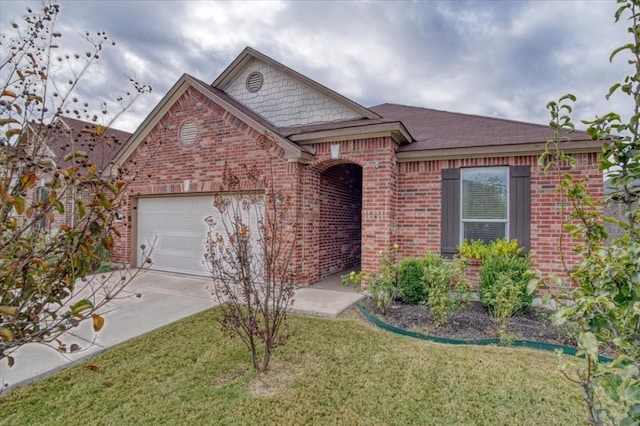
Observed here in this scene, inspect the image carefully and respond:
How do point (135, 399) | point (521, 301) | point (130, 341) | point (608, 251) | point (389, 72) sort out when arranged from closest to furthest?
point (608, 251)
point (135, 399)
point (130, 341)
point (521, 301)
point (389, 72)

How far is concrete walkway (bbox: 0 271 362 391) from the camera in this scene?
383 cm

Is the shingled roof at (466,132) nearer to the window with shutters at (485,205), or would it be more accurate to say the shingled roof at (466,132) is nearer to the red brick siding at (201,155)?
the window with shutters at (485,205)

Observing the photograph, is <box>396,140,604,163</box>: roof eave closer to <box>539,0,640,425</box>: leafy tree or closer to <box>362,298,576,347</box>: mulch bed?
<box>362,298,576,347</box>: mulch bed

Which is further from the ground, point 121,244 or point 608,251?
point 608,251

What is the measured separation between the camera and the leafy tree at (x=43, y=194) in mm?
1516

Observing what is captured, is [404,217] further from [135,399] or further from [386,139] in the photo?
[135,399]

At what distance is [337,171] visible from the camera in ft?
29.0

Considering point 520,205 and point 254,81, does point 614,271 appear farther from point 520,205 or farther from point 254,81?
point 254,81

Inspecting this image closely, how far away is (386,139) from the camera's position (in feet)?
22.2

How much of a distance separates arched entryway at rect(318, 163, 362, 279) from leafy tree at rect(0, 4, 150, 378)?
6.39 m

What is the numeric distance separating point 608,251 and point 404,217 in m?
5.84

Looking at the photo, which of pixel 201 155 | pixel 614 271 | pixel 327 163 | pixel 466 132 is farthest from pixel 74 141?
pixel 466 132

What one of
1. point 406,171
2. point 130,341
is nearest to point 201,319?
point 130,341

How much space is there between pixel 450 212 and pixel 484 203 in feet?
2.34
